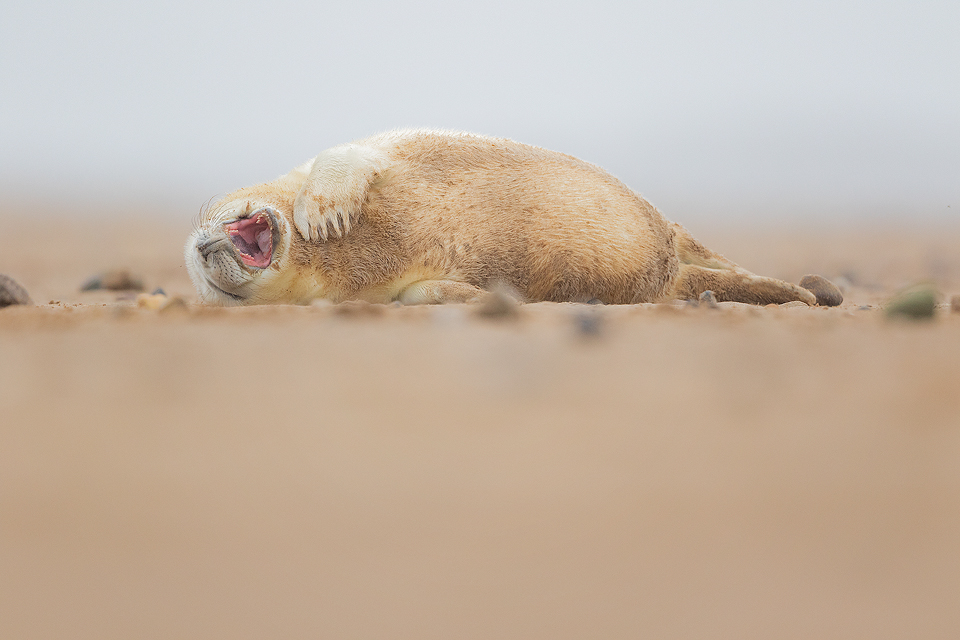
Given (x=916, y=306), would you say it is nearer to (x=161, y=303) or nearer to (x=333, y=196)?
(x=333, y=196)

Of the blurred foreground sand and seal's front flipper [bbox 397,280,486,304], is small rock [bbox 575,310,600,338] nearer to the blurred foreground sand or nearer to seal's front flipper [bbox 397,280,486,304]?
the blurred foreground sand

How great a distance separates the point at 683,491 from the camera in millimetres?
2047

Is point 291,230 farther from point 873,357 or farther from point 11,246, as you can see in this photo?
point 11,246

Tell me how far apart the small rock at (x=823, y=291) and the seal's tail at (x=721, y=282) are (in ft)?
0.51

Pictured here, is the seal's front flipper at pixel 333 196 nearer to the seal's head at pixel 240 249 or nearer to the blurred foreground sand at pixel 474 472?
the seal's head at pixel 240 249

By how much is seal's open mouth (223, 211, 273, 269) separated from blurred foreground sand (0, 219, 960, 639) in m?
1.66

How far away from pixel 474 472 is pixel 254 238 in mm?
3371

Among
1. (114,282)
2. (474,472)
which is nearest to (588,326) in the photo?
(474,472)

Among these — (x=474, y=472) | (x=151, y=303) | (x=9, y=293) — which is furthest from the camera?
(x=9, y=293)

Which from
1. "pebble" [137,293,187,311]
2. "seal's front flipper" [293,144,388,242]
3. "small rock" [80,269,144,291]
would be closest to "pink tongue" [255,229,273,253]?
"seal's front flipper" [293,144,388,242]

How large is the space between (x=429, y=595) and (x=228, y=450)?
84 centimetres

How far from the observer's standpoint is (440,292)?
4.96m

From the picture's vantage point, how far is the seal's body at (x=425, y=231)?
5.03 metres

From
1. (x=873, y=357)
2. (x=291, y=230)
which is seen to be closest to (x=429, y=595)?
(x=873, y=357)
